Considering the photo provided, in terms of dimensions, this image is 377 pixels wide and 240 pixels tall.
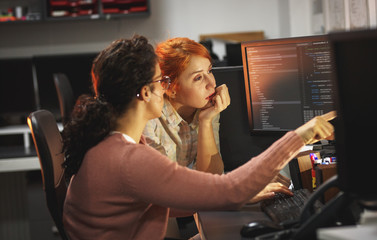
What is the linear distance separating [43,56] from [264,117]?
8.89 ft

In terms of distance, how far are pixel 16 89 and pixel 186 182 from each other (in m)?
3.12

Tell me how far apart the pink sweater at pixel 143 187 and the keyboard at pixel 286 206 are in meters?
0.12

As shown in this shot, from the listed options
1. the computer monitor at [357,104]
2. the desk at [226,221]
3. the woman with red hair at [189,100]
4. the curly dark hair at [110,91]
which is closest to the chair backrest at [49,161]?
the curly dark hair at [110,91]

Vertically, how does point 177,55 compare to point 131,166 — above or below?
above

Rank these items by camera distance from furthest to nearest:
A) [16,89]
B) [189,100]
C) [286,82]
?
[16,89]
[189,100]
[286,82]

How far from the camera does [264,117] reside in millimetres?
1785

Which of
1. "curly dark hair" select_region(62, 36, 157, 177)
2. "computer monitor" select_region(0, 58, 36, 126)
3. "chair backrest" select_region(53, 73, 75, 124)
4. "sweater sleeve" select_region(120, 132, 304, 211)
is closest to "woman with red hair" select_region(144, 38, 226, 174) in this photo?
"curly dark hair" select_region(62, 36, 157, 177)

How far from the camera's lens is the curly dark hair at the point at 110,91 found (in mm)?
1331

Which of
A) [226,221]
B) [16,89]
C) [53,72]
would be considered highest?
[53,72]

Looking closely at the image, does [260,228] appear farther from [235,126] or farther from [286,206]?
[235,126]

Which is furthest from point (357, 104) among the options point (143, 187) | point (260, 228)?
point (143, 187)

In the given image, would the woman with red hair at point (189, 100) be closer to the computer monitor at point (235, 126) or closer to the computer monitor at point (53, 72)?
the computer monitor at point (235, 126)

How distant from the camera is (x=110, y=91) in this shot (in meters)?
1.35

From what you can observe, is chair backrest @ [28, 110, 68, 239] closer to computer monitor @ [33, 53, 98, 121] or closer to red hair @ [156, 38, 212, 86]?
red hair @ [156, 38, 212, 86]
